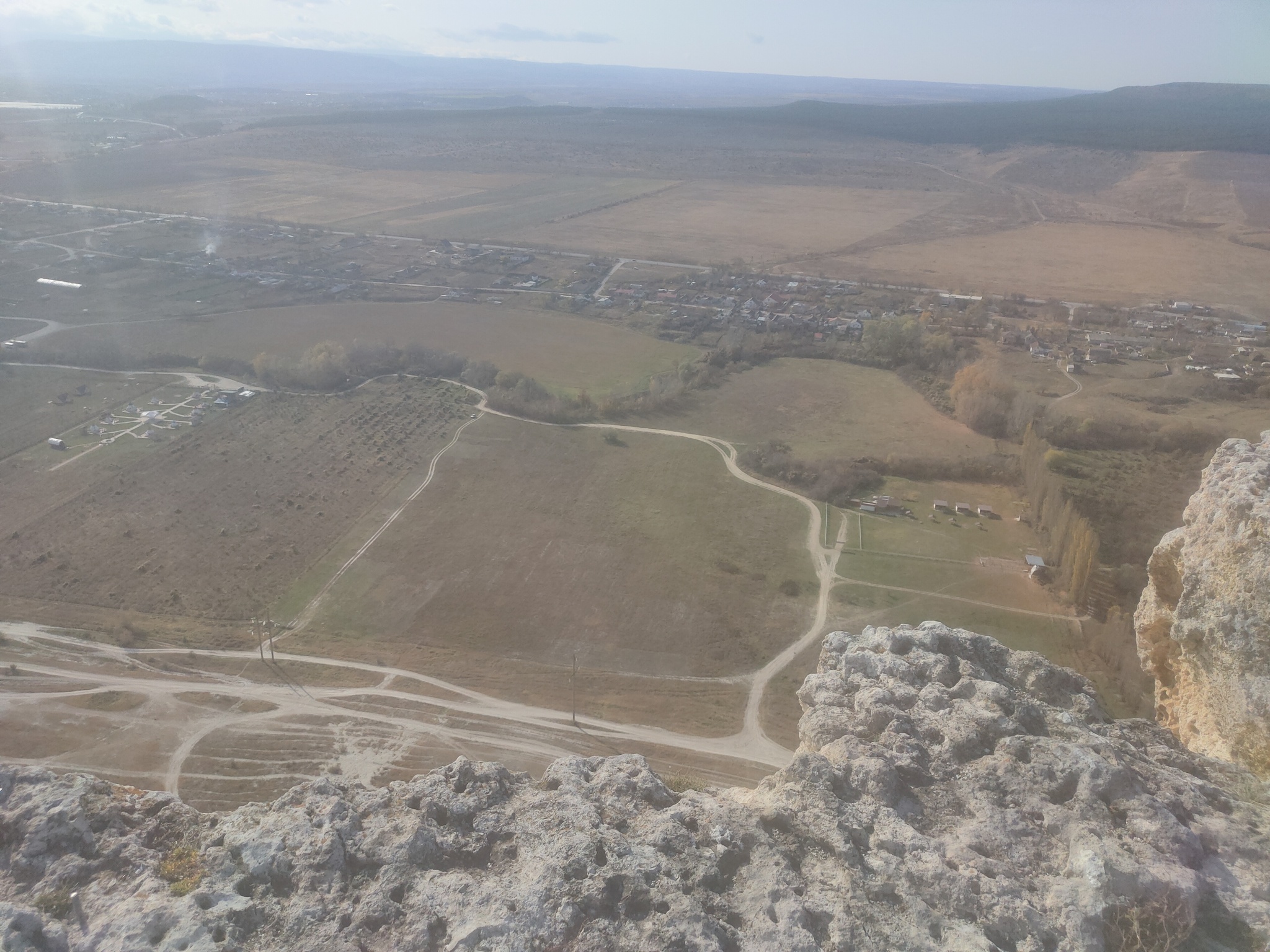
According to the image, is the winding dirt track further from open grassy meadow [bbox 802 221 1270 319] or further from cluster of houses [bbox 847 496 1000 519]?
open grassy meadow [bbox 802 221 1270 319]

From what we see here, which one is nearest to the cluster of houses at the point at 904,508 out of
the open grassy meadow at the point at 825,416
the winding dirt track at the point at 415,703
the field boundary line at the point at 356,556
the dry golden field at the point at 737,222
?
the open grassy meadow at the point at 825,416

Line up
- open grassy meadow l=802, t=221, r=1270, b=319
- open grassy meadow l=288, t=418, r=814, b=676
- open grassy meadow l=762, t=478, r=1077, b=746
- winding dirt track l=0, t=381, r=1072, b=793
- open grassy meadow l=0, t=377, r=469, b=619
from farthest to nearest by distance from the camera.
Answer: open grassy meadow l=802, t=221, r=1270, b=319
open grassy meadow l=0, t=377, r=469, b=619
open grassy meadow l=288, t=418, r=814, b=676
open grassy meadow l=762, t=478, r=1077, b=746
winding dirt track l=0, t=381, r=1072, b=793

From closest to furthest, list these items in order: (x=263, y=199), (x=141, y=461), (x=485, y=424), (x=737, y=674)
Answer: (x=737, y=674) → (x=141, y=461) → (x=485, y=424) → (x=263, y=199)

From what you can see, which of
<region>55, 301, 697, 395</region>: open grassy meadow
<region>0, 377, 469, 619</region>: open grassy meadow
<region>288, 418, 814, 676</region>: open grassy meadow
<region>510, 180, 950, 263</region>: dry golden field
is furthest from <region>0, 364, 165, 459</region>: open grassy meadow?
<region>510, 180, 950, 263</region>: dry golden field

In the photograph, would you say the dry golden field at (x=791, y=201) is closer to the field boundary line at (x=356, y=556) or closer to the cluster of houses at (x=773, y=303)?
the cluster of houses at (x=773, y=303)

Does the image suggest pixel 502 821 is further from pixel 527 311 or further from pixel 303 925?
pixel 527 311

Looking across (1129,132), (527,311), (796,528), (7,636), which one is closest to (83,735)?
(7,636)
